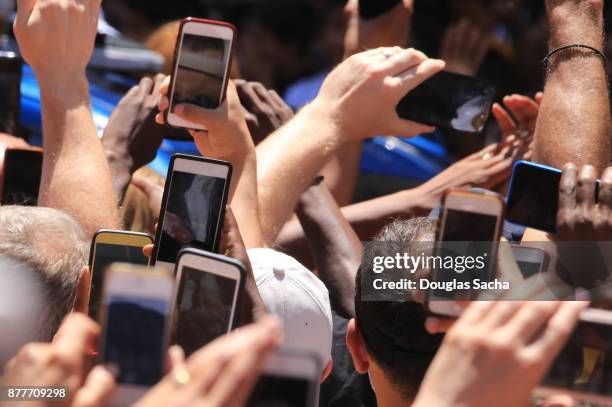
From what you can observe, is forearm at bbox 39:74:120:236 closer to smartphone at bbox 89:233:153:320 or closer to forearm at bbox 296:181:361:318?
smartphone at bbox 89:233:153:320

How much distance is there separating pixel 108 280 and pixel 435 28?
5.04 m

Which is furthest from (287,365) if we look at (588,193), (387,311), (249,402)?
(588,193)

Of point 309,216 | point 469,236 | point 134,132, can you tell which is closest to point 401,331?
point 469,236

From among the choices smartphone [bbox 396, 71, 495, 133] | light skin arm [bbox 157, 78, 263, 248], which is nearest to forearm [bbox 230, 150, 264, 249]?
light skin arm [bbox 157, 78, 263, 248]

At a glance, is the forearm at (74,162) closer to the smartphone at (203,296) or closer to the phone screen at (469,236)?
the smartphone at (203,296)

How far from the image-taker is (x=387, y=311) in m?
2.08

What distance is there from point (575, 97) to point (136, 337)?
1.48 metres

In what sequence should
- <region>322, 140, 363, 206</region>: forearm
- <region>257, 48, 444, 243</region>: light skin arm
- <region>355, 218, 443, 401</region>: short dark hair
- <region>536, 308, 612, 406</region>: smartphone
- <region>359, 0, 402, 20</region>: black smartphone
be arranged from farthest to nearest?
1. <region>322, 140, 363, 206</region>: forearm
2. <region>359, 0, 402, 20</region>: black smartphone
3. <region>257, 48, 444, 243</region>: light skin arm
4. <region>355, 218, 443, 401</region>: short dark hair
5. <region>536, 308, 612, 406</region>: smartphone

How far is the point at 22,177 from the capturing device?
288 cm

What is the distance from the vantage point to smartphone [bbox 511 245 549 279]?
6.23ft

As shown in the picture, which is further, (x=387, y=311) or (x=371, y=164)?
(x=371, y=164)

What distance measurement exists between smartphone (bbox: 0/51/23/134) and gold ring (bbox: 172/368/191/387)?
7.16 feet

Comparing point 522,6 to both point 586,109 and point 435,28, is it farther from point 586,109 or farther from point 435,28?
point 586,109

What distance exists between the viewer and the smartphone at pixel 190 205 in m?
2.00
